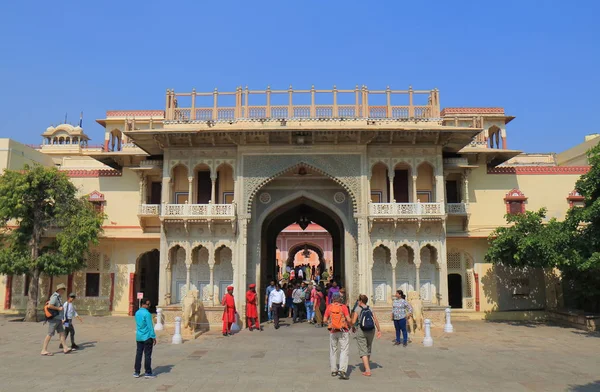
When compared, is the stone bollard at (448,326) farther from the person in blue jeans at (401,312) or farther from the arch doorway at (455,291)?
the arch doorway at (455,291)

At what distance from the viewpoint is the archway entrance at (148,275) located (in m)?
22.6

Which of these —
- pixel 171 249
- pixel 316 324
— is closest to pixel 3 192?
pixel 171 249

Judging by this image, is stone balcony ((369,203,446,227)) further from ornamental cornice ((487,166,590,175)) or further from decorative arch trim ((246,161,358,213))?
ornamental cornice ((487,166,590,175))

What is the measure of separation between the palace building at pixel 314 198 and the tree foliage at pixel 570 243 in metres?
2.09

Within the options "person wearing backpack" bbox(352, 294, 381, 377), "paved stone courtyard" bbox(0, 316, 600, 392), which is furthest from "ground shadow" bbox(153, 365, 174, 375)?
"person wearing backpack" bbox(352, 294, 381, 377)

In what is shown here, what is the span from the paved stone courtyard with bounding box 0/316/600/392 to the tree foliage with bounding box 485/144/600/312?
7.86 ft

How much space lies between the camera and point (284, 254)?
40938 mm

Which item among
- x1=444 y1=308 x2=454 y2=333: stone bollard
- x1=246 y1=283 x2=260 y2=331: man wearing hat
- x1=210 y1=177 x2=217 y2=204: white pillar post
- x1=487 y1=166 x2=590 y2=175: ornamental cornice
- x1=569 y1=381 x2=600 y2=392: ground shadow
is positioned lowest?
x1=569 y1=381 x2=600 y2=392: ground shadow

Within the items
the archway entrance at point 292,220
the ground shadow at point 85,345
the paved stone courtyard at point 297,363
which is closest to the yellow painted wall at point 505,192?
the archway entrance at point 292,220

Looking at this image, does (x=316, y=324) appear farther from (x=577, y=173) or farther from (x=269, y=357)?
(x=577, y=173)

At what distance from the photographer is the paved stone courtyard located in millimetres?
8359

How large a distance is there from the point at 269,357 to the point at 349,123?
9862mm

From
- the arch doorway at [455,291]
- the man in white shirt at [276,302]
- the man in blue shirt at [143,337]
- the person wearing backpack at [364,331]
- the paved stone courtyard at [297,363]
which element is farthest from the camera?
the arch doorway at [455,291]

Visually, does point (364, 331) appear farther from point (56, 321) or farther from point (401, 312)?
point (56, 321)
